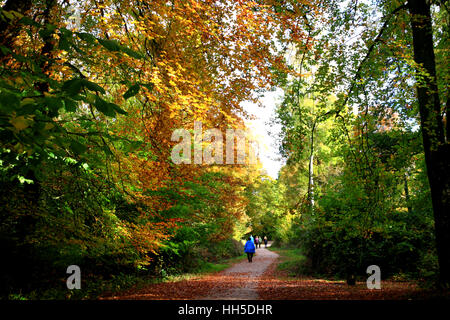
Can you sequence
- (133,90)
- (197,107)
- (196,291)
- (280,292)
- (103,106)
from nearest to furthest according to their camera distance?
(103,106), (133,90), (197,107), (280,292), (196,291)

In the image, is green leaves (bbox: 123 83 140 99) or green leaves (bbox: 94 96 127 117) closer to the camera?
green leaves (bbox: 94 96 127 117)

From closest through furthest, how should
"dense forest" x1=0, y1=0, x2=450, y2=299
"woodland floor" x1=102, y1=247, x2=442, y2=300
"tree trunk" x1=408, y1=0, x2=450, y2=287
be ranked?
1. "dense forest" x1=0, y1=0, x2=450, y2=299
2. "tree trunk" x1=408, y1=0, x2=450, y2=287
3. "woodland floor" x1=102, y1=247, x2=442, y2=300

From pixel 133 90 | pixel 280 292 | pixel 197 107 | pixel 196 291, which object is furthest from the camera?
pixel 196 291

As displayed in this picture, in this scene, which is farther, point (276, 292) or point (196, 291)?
point (196, 291)

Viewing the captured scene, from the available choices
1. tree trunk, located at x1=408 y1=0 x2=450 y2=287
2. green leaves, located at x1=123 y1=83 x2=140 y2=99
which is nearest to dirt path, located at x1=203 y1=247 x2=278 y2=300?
tree trunk, located at x1=408 y1=0 x2=450 y2=287

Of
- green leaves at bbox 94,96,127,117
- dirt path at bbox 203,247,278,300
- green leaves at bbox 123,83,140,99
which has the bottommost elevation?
dirt path at bbox 203,247,278,300

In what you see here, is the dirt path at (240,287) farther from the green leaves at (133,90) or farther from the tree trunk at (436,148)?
the green leaves at (133,90)

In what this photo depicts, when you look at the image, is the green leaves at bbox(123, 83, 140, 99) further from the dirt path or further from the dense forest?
the dirt path

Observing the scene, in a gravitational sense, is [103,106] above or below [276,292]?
above

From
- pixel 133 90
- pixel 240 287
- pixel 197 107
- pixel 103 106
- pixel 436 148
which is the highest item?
pixel 197 107

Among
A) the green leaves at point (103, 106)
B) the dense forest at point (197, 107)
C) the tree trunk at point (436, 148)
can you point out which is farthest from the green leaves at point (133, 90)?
the tree trunk at point (436, 148)

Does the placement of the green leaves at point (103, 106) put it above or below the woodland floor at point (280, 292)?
above

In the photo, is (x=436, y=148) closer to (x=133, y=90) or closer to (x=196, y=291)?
(x=133, y=90)

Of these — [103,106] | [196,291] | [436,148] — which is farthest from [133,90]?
[196,291]
